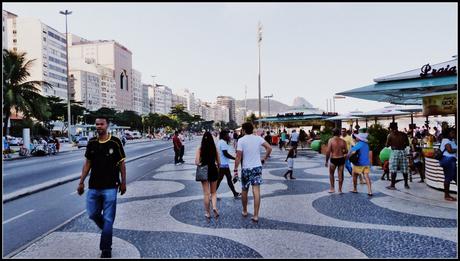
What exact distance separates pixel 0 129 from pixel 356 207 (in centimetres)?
634

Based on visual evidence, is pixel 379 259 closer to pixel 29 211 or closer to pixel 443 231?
pixel 443 231

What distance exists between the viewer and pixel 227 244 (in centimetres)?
537

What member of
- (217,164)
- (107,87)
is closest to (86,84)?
(107,87)

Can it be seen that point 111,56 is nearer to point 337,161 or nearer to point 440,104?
point 440,104

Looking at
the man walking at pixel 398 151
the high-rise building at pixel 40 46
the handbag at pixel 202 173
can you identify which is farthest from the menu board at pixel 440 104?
the high-rise building at pixel 40 46

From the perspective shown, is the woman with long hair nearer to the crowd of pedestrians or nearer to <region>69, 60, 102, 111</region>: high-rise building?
the crowd of pedestrians

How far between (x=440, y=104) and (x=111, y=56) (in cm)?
17456

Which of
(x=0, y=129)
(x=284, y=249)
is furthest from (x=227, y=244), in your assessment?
(x=0, y=129)

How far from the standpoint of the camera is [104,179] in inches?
199

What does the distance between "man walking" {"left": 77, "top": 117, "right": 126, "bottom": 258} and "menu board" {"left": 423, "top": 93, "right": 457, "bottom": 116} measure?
347 inches

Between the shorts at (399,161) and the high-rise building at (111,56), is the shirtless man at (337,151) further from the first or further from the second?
the high-rise building at (111,56)

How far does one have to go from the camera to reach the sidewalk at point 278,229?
16.6 ft

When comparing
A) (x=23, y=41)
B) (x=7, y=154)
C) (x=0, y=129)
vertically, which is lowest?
(x=7, y=154)

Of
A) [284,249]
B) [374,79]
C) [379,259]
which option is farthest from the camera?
[374,79]
